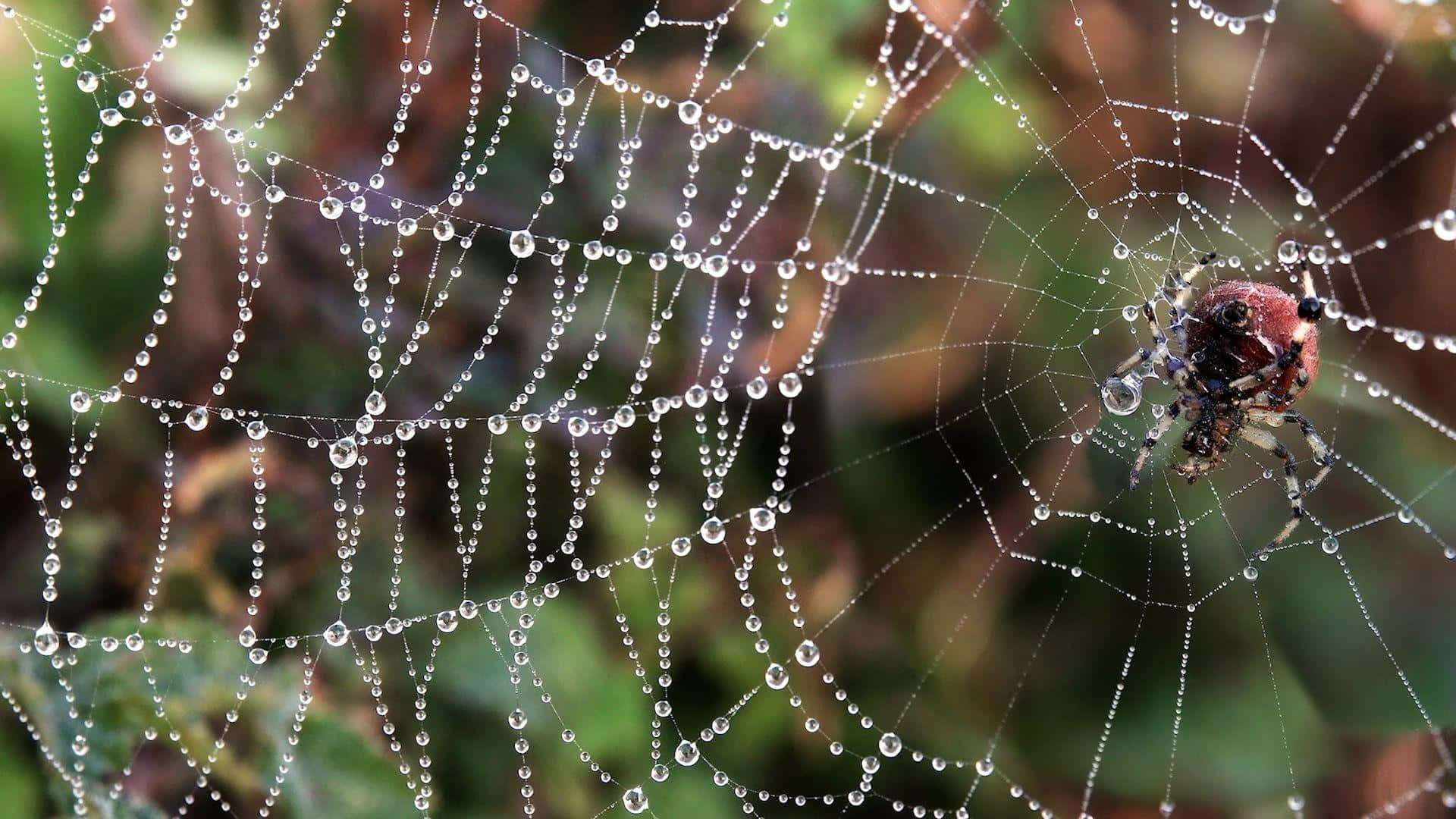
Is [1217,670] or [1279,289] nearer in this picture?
[1279,289]

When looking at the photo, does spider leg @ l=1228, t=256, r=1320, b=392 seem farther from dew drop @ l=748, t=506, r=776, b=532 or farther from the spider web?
dew drop @ l=748, t=506, r=776, b=532

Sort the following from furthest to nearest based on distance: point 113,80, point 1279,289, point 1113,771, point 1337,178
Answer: point 1337,178, point 1113,771, point 113,80, point 1279,289

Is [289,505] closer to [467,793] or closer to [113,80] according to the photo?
[467,793]

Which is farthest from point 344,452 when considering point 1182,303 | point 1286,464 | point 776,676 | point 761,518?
point 1286,464

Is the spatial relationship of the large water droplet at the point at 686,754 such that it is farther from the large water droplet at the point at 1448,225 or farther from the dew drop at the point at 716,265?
the large water droplet at the point at 1448,225

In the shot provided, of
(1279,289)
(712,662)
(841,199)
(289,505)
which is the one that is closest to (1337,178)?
(1279,289)

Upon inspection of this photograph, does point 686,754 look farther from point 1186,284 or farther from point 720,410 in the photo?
point 1186,284

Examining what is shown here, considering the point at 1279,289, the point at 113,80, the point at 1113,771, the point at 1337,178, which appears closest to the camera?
the point at 1279,289
